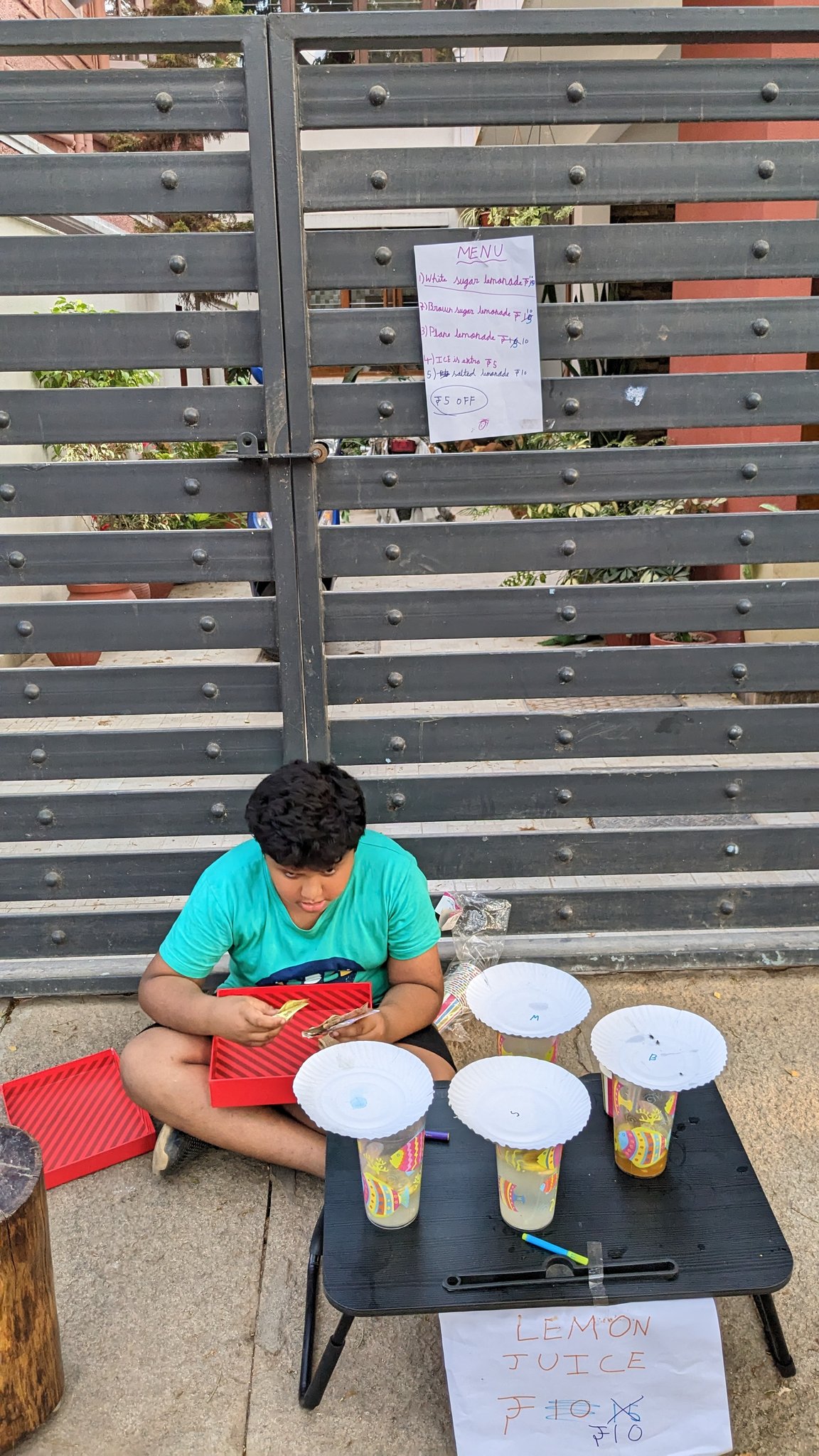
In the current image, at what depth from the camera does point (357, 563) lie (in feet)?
10.5

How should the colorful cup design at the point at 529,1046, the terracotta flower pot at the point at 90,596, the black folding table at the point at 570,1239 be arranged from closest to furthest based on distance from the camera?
1. the black folding table at the point at 570,1239
2. the colorful cup design at the point at 529,1046
3. the terracotta flower pot at the point at 90,596

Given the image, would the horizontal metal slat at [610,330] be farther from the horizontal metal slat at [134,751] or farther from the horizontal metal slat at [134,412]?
the horizontal metal slat at [134,751]

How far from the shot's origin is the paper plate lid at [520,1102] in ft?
6.12

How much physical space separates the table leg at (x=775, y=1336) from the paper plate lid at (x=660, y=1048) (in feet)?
1.56

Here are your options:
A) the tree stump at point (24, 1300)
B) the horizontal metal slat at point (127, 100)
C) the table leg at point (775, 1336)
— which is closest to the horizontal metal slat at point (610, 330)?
the horizontal metal slat at point (127, 100)

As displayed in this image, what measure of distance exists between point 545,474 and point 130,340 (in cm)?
119

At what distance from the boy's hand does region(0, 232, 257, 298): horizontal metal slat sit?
6.00 ft

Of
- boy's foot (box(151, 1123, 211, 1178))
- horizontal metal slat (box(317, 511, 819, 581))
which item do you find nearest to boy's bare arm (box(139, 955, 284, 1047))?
boy's foot (box(151, 1123, 211, 1178))

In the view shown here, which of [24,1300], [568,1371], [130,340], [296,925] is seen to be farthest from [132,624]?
[568,1371]

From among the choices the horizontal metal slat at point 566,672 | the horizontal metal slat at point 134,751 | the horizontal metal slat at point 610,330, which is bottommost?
the horizontal metal slat at point 134,751

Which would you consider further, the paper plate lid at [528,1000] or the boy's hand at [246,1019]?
the boy's hand at [246,1019]

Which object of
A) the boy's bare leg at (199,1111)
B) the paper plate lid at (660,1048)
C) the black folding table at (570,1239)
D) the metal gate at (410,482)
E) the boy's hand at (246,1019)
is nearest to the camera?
the black folding table at (570,1239)

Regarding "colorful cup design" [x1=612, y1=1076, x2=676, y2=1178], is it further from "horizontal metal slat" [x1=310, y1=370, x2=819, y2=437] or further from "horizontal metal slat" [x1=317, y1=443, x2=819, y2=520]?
"horizontal metal slat" [x1=310, y1=370, x2=819, y2=437]

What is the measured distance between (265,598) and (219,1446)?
6.66ft
